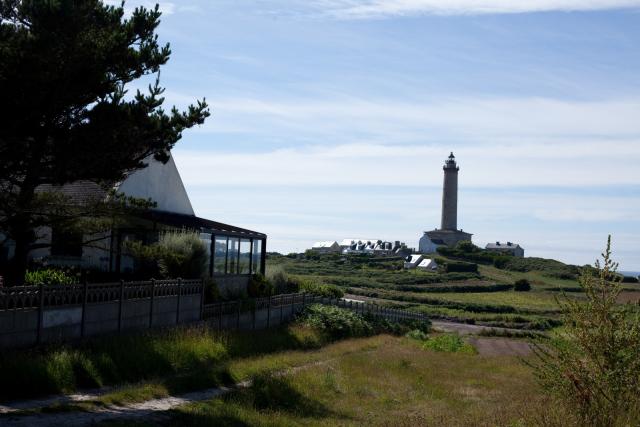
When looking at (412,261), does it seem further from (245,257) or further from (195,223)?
(195,223)

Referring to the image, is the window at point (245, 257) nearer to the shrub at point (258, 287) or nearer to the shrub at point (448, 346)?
the shrub at point (258, 287)

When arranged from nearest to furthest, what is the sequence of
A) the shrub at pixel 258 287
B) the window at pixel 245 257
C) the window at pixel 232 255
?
the window at pixel 232 255 < the window at pixel 245 257 < the shrub at pixel 258 287

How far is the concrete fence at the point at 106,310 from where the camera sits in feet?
54.3

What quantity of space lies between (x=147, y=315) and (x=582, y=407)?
14.1 m

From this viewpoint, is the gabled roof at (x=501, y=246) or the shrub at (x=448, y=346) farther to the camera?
the gabled roof at (x=501, y=246)

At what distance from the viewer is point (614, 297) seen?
1164cm

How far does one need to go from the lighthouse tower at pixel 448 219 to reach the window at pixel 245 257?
401ft

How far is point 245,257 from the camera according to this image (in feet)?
109

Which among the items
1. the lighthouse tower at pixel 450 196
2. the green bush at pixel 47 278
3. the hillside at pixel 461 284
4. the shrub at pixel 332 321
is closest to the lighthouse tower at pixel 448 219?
the lighthouse tower at pixel 450 196

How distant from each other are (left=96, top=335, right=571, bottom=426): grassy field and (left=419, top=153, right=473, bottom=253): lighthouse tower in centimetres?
12378

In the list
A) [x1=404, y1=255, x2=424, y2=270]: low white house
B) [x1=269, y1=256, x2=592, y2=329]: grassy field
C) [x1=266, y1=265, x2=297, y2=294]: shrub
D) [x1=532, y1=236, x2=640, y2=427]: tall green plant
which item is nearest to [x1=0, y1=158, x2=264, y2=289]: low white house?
[x1=266, y1=265, x2=297, y2=294]: shrub

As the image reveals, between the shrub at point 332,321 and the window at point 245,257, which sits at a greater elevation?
the window at point 245,257

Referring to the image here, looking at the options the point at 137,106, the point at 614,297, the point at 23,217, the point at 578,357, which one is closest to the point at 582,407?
the point at 578,357

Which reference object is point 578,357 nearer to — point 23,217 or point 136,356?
point 136,356
